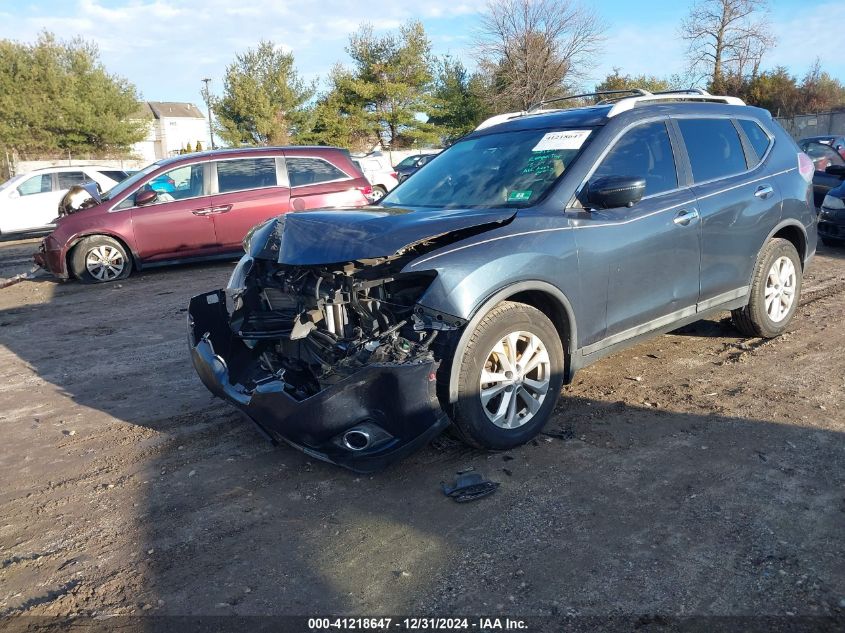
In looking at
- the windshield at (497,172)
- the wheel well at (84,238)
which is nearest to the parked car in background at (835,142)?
the windshield at (497,172)

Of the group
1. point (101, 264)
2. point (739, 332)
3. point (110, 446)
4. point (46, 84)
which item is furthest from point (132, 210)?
point (46, 84)

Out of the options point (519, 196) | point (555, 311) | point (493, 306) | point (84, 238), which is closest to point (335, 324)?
point (493, 306)

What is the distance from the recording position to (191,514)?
3.33 meters

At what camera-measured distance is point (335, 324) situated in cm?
369

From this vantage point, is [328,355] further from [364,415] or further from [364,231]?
[364,231]

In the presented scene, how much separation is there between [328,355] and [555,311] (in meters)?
1.36

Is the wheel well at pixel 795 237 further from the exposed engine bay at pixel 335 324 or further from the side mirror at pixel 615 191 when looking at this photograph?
the exposed engine bay at pixel 335 324

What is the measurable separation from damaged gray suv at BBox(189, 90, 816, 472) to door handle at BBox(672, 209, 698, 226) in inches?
0.5

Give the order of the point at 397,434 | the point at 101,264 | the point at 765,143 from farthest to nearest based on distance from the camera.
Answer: the point at 101,264 < the point at 765,143 < the point at 397,434

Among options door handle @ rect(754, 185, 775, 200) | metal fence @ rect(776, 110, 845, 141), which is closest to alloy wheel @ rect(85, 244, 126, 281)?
door handle @ rect(754, 185, 775, 200)

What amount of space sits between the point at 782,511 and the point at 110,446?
377cm

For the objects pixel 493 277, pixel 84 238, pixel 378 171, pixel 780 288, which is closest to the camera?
pixel 493 277

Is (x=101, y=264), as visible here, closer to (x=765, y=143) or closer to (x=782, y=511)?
(x=765, y=143)

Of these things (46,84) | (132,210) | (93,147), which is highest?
(46,84)
